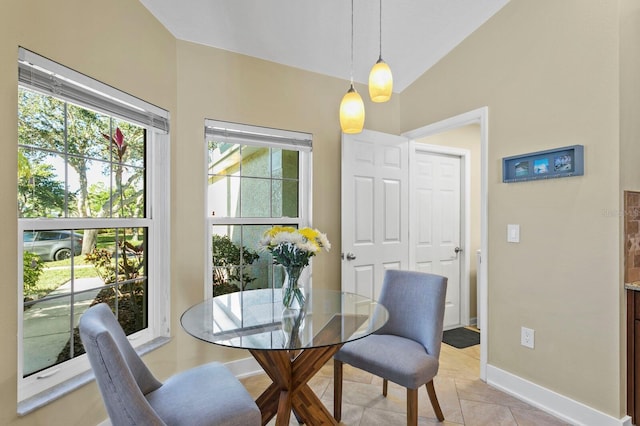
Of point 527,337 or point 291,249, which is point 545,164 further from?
point 291,249

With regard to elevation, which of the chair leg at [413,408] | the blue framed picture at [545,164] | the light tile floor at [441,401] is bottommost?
the light tile floor at [441,401]

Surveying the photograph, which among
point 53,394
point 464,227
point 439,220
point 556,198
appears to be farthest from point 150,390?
point 464,227

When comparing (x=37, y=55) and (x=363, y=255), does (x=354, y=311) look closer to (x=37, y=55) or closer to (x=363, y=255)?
(x=363, y=255)

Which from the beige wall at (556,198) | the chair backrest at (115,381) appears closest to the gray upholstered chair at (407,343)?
the beige wall at (556,198)

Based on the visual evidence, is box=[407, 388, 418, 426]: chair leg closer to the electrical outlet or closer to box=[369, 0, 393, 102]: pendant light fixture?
the electrical outlet

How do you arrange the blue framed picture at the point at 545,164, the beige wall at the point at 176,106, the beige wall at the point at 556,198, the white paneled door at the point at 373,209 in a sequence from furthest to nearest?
the white paneled door at the point at 373,209 < the blue framed picture at the point at 545,164 < the beige wall at the point at 556,198 < the beige wall at the point at 176,106

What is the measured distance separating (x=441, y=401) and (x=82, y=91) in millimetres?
2837

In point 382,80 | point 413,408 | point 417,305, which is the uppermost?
point 382,80

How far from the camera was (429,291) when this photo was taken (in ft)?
6.89

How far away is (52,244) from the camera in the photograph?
169 cm

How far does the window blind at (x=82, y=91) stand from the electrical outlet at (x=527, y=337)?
2807 millimetres

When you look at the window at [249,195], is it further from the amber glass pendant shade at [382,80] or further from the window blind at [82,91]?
the amber glass pendant shade at [382,80]

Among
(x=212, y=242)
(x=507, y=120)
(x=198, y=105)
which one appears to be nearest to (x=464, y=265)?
(x=507, y=120)

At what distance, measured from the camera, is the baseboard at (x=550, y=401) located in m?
1.93
